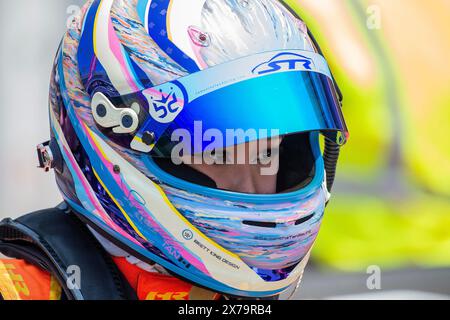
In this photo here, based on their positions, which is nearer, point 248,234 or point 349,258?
point 248,234

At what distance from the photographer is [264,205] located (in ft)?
3.26

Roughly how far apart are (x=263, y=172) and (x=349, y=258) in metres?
1.30

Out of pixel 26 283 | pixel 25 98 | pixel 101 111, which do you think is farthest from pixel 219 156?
pixel 25 98

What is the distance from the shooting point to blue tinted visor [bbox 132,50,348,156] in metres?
0.96

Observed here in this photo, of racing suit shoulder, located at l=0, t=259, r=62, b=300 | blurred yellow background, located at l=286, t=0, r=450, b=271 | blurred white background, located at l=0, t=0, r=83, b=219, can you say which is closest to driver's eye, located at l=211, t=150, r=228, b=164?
racing suit shoulder, located at l=0, t=259, r=62, b=300

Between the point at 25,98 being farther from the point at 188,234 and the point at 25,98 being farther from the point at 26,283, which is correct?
the point at 188,234

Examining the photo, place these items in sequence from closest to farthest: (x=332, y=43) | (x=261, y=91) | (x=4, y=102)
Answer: (x=261, y=91) → (x=4, y=102) → (x=332, y=43)

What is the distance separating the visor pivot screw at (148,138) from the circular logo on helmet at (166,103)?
0.08ft

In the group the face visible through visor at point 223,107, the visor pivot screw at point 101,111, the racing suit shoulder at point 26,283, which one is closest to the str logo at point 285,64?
the face visible through visor at point 223,107

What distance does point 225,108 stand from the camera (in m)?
0.97

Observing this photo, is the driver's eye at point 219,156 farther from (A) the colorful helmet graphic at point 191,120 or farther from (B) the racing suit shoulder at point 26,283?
(B) the racing suit shoulder at point 26,283

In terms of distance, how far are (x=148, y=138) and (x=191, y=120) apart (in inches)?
2.9
